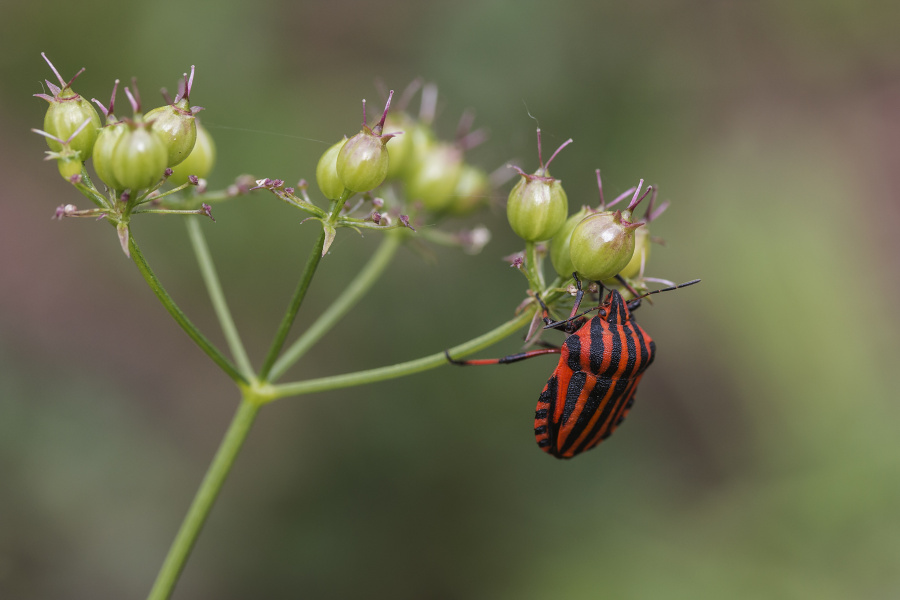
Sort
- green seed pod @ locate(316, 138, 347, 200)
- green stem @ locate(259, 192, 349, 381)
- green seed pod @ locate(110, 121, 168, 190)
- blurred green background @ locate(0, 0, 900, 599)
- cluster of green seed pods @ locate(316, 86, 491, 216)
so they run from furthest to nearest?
blurred green background @ locate(0, 0, 900, 599)
cluster of green seed pods @ locate(316, 86, 491, 216)
green seed pod @ locate(316, 138, 347, 200)
green stem @ locate(259, 192, 349, 381)
green seed pod @ locate(110, 121, 168, 190)

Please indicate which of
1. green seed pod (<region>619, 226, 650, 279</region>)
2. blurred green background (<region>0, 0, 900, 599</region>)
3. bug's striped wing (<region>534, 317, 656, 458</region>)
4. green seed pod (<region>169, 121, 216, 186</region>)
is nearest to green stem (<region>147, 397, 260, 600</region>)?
green seed pod (<region>169, 121, 216, 186</region>)

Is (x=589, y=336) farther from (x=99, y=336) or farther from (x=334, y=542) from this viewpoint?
(x=99, y=336)

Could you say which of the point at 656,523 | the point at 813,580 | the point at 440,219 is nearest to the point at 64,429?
the point at 440,219

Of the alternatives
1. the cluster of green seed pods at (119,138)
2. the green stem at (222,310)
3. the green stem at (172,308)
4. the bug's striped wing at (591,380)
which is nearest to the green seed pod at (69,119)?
the cluster of green seed pods at (119,138)

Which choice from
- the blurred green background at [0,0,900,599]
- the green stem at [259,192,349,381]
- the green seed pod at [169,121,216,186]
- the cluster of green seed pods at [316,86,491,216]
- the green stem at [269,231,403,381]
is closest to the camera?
the green stem at [259,192,349,381]

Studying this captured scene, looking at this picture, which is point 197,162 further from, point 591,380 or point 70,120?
point 591,380

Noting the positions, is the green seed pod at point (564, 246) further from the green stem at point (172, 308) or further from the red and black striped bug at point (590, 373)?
the green stem at point (172, 308)

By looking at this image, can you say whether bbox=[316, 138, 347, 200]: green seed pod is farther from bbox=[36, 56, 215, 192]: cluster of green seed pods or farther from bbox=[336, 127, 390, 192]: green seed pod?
bbox=[36, 56, 215, 192]: cluster of green seed pods
